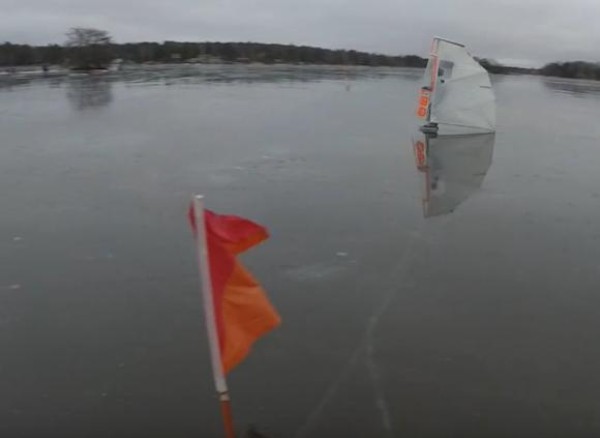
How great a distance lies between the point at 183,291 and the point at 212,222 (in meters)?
3.02

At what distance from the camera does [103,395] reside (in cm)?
480

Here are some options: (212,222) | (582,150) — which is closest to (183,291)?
(212,222)

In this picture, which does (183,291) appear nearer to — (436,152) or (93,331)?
(93,331)

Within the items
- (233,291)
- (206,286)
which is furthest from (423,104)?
(206,286)

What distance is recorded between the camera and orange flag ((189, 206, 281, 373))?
150 inches

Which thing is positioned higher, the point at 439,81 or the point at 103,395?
the point at 439,81

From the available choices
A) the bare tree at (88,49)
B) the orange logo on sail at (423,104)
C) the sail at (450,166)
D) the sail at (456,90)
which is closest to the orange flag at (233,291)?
the sail at (450,166)

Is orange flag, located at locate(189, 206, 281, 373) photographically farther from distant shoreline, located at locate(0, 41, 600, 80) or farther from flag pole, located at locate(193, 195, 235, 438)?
distant shoreline, located at locate(0, 41, 600, 80)

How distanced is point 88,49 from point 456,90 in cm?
6701

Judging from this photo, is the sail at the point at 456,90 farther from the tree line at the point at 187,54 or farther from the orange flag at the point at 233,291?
the tree line at the point at 187,54

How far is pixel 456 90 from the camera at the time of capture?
16750 mm

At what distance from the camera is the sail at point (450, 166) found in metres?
10.7

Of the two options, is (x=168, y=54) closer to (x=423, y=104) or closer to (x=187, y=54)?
(x=187, y=54)

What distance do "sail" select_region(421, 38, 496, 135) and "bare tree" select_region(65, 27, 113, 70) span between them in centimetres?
6037
